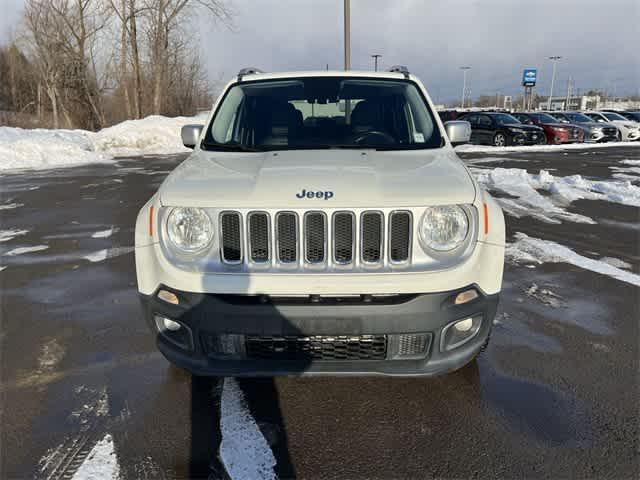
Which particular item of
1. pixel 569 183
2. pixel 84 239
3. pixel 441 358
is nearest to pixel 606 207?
pixel 569 183

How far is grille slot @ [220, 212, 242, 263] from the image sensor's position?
248 cm

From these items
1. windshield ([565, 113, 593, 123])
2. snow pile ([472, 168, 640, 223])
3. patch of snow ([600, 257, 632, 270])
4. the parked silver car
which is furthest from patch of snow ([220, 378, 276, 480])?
windshield ([565, 113, 593, 123])

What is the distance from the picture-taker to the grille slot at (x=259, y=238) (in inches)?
96.5

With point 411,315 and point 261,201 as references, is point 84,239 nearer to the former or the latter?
point 261,201

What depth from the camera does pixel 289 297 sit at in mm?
2406

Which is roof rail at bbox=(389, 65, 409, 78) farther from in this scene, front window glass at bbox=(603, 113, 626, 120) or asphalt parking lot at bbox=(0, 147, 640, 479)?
front window glass at bbox=(603, 113, 626, 120)

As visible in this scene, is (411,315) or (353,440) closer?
(411,315)

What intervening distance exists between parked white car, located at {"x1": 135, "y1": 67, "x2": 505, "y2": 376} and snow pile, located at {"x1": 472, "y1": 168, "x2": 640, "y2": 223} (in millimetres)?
5681

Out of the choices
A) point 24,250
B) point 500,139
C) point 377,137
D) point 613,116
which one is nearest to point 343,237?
point 377,137

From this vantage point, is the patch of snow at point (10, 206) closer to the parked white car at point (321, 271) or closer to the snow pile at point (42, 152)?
the snow pile at point (42, 152)

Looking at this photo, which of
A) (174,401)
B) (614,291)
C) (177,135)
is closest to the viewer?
(174,401)

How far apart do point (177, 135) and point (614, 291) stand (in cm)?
2245

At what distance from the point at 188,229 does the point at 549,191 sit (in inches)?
360

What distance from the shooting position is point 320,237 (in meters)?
2.45
